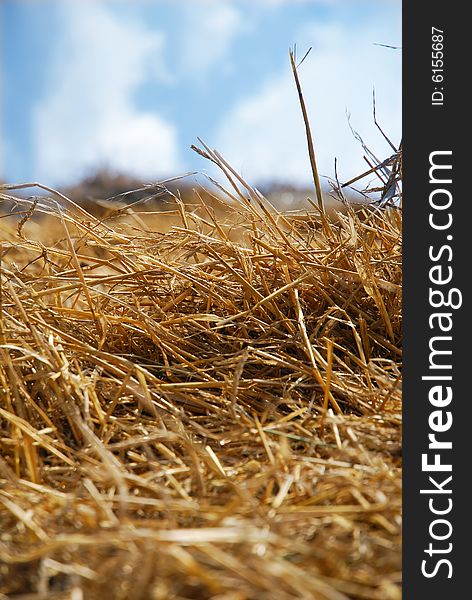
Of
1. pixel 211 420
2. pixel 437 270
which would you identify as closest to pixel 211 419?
pixel 211 420

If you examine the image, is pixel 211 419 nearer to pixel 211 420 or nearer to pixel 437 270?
pixel 211 420

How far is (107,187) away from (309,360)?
521 centimetres

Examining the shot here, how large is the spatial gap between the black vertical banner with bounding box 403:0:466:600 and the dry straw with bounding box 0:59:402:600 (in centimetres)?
5

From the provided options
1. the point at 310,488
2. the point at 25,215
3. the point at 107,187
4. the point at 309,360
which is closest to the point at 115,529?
the point at 310,488

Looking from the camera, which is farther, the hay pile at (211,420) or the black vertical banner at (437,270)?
the black vertical banner at (437,270)

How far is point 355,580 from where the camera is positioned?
24.0 inches

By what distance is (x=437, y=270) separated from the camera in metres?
0.92

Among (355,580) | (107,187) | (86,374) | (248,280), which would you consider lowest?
(355,580)

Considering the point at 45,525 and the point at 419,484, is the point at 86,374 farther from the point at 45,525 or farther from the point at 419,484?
the point at 419,484

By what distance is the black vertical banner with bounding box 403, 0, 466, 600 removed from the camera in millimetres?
785

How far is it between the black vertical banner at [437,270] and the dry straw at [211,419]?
1.9 inches

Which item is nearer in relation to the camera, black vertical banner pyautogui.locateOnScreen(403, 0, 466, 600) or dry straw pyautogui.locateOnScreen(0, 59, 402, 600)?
dry straw pyautogui.locateOnScreen(0, 59, 402, 600)

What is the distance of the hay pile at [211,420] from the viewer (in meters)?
0.61

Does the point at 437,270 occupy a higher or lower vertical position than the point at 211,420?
higher
